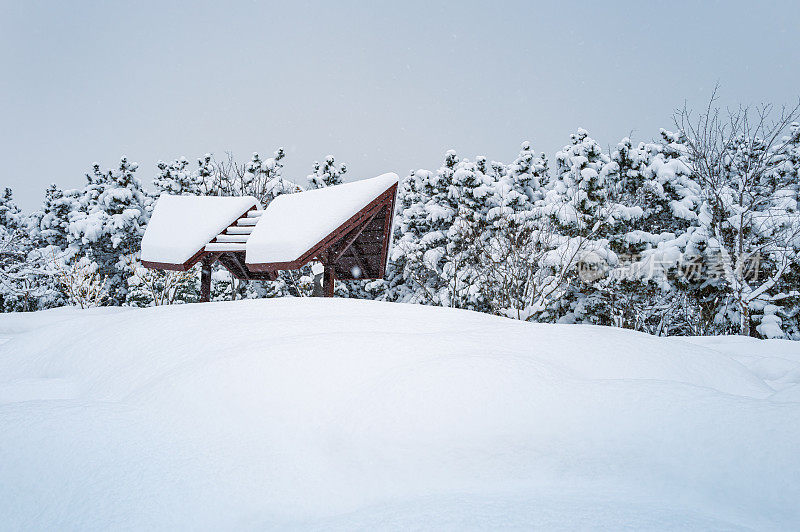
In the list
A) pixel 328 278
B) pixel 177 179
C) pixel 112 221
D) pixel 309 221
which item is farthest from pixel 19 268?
pixel 309 221

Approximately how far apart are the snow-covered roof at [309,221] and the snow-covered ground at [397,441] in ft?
15.9

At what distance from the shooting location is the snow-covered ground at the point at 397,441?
1.44 meters

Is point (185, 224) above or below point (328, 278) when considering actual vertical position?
above

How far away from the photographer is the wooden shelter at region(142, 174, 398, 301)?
24.9ft

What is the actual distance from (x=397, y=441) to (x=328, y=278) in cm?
720

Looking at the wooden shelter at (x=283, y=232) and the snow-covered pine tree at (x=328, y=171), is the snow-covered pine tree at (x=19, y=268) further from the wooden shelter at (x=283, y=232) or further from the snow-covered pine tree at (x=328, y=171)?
the snow-covered pine tree at (x=328, y=171)

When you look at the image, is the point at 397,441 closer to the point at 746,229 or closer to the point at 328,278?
the point at 328,278

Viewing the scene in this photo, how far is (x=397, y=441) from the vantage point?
5.91ft

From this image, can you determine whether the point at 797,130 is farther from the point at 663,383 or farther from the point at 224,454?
the point at 224,454

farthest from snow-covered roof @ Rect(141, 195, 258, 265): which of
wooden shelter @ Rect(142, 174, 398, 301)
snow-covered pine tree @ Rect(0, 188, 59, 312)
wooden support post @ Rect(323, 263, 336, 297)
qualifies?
snow-covered pine tree @ Rect(0, 188, 59, 312)

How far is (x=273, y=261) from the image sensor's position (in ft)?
24.8

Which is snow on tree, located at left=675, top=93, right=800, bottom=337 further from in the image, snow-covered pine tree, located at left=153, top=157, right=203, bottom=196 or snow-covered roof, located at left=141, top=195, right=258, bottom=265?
snow-covered pine tree, located at left=153, top=157, right=203, bottom=196

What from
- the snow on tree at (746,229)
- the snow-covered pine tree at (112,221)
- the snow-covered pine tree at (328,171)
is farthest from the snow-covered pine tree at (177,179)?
the snow on tree at (746,229)

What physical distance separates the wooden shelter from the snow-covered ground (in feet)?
16.5
